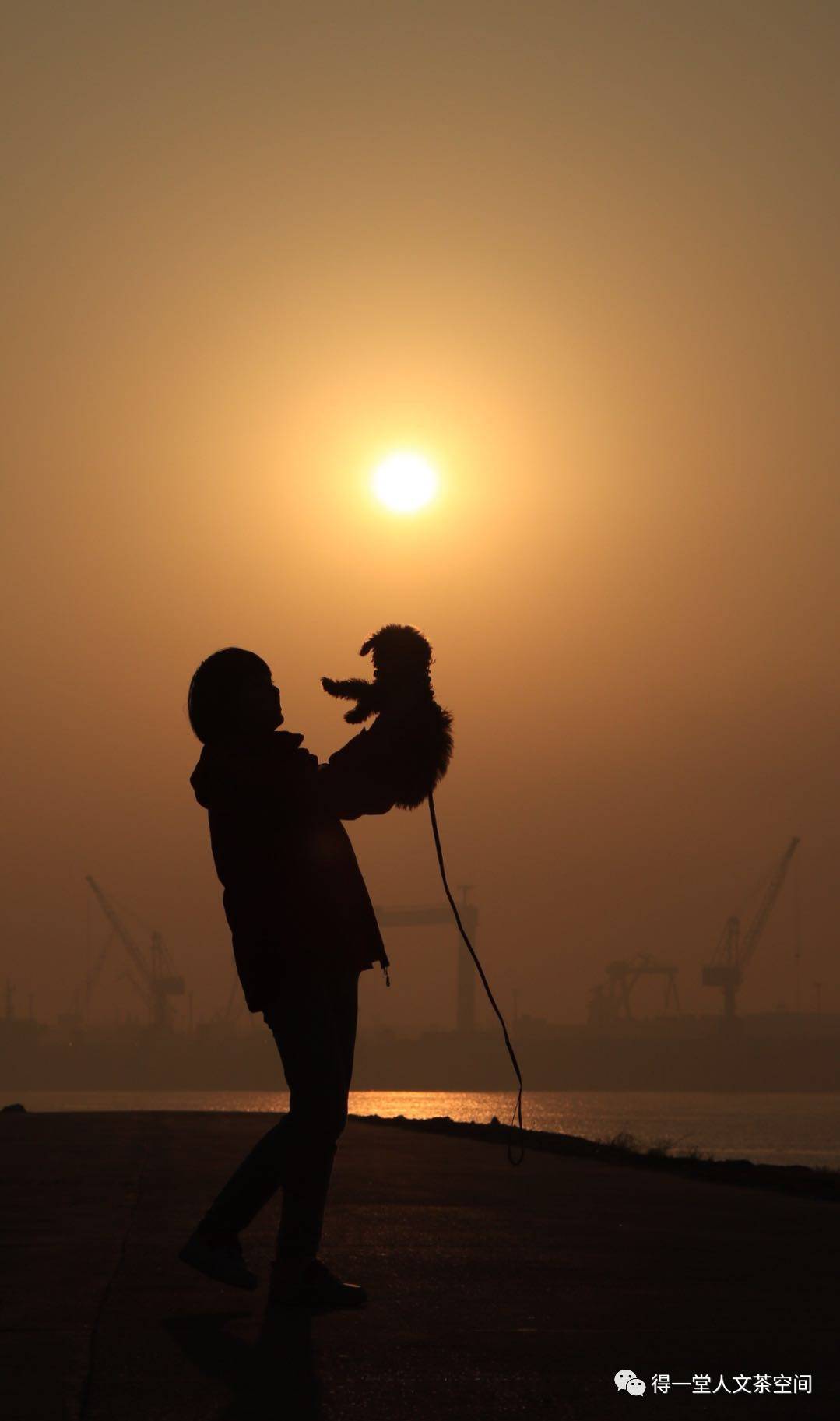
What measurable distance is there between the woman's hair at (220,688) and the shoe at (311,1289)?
1515mm

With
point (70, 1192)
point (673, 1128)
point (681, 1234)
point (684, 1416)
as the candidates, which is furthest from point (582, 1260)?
point (673, 1128)

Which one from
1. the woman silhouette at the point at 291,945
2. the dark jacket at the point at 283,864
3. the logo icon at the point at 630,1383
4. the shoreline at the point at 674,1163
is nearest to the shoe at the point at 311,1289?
the woman silhouette at the point at 291,945

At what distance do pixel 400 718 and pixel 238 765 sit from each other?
0.51 meters

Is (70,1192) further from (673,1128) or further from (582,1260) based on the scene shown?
(673,1128)

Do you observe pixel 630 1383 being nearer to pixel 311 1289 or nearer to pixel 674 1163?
pixel 311 1289

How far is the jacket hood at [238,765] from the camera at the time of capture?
15.8 feet

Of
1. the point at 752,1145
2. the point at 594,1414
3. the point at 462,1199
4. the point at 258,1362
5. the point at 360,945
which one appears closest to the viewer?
the point at 594,1414

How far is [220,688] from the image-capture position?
501cm

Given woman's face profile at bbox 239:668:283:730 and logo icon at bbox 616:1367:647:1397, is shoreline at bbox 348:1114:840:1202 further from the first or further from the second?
logo icon at bbox 616:1367:647:1397

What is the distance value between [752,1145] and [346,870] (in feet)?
257

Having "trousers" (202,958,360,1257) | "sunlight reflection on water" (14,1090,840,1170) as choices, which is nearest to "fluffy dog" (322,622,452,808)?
"trousers" (202,958,360,1257)

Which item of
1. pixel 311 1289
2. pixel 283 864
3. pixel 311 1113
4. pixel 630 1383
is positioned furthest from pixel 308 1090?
pixel 630 1383

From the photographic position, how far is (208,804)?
4.93 m

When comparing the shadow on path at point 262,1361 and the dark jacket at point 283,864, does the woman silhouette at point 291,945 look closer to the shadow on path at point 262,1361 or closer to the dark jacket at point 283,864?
the dark jacket at point 283,864
